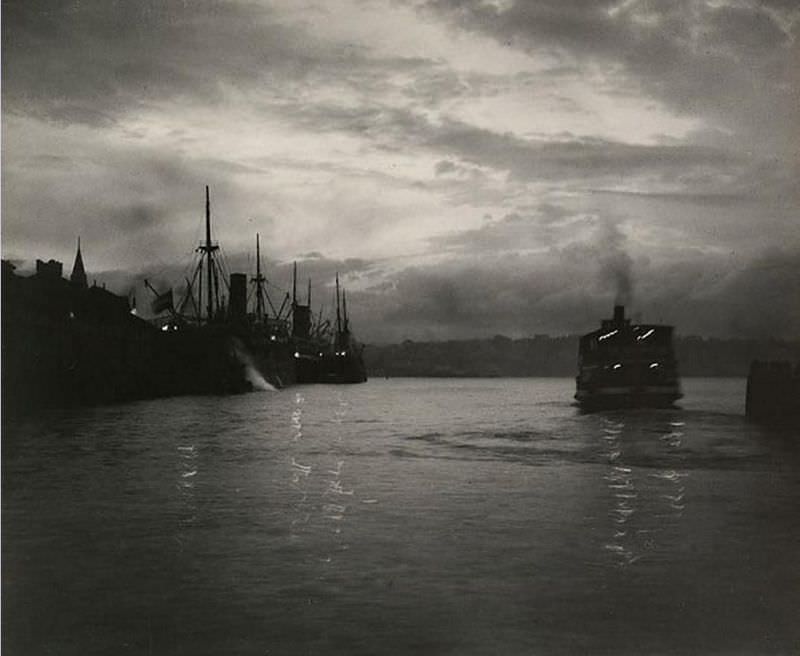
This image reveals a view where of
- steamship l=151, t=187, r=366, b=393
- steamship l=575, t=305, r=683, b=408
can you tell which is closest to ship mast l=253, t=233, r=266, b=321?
steamship l=151, t=187, r=366, b=393

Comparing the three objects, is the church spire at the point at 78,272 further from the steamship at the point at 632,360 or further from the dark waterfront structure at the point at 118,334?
the steamship at the point at 632,360

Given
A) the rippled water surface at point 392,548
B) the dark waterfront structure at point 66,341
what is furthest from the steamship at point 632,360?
the dark waterfront structure at point 66,341

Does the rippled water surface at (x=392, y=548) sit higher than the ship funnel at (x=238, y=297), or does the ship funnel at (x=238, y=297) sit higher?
the ship funnel at (x=238, y=297)

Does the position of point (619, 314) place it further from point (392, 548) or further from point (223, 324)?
point (223, 324)

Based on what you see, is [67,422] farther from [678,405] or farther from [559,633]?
[678,405]

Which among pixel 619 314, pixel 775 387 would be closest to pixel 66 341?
pixel 619 314

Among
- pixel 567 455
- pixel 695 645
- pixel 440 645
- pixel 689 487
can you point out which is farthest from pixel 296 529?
pixel 567 455
